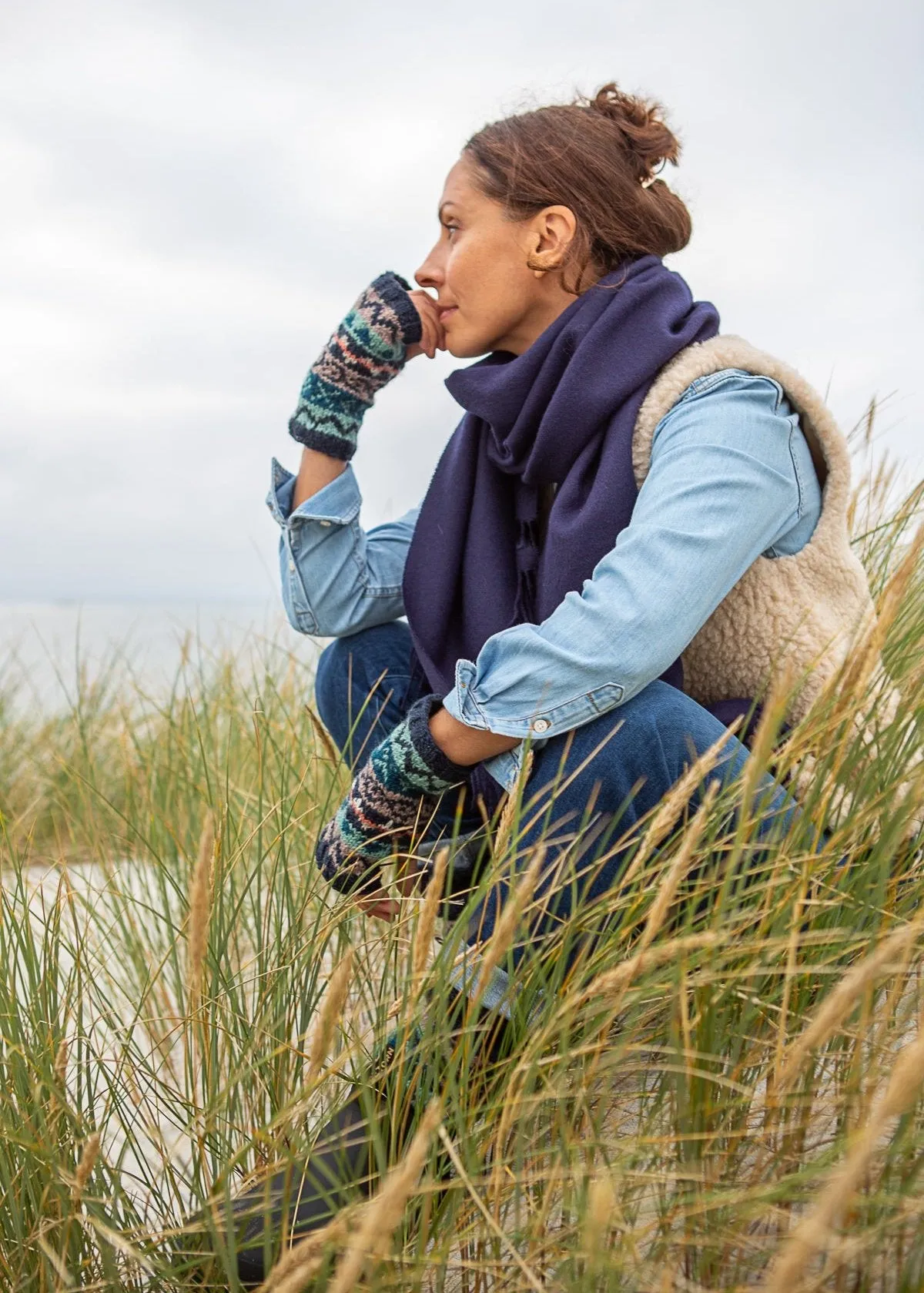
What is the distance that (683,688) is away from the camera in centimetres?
201

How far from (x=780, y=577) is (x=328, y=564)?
0.98 meters

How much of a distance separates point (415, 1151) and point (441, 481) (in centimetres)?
176

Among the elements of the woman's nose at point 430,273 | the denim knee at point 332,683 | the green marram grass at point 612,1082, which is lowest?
the green marram grass at point 612,1082

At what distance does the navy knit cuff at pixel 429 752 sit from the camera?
181 cm

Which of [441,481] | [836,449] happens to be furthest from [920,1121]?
[441,481]

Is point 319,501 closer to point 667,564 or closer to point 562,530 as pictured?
point 562,530

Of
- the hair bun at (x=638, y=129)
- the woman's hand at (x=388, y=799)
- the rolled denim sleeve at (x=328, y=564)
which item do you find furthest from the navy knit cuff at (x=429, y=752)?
the hair bun at (x=638, y=129)

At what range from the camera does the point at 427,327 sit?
2279mm

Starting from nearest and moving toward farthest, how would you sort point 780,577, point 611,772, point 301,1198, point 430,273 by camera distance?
1. point 301,1198
2. point 611,772
3. point 780,577
4. point 430,273

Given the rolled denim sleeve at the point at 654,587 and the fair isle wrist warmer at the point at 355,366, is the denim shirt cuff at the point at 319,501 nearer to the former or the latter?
the fair isle wrist warmer at the point at 355,366

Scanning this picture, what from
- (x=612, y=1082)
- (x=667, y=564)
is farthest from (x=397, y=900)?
(x=667, y=564)

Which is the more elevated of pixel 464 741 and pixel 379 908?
pixel 464 741

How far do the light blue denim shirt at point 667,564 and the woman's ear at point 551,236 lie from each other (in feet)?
1.31

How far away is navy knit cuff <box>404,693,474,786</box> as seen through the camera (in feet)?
5.95
